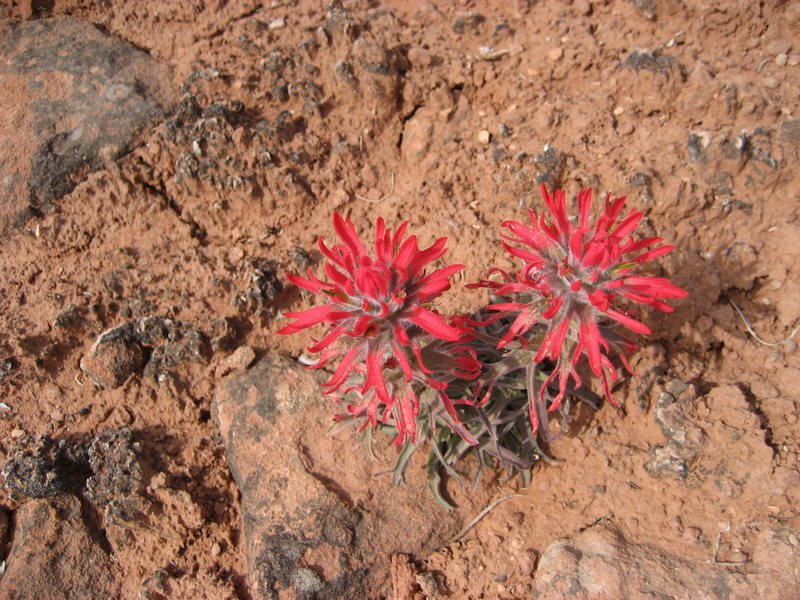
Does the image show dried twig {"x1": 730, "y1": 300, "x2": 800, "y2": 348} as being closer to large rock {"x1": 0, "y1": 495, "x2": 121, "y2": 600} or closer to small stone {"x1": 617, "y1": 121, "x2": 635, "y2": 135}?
small stone {"x1": 617, "y1": 121, "x2": 635, "y2": 135}

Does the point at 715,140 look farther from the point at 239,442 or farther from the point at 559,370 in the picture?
the point at 239,442

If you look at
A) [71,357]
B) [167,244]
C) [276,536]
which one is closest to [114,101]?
[167,244]

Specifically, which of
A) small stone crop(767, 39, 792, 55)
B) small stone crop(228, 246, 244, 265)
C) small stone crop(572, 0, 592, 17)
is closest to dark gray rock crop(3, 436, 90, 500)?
small stone crop(228, 246, 244, 265)

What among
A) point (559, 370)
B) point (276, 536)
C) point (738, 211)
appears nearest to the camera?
point (559, 370)

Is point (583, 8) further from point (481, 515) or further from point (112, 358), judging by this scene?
point (112, 358)

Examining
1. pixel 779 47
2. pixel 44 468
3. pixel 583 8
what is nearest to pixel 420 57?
pixel 583 8
